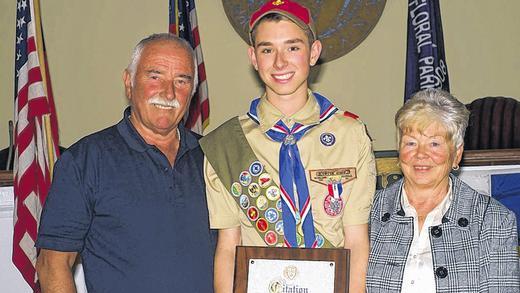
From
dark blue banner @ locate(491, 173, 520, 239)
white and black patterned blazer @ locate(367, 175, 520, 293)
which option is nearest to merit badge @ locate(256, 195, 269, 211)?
white and black patterned blazer @ locate(367, 175, 520, 293)

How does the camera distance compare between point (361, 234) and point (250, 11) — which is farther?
point (250, 11)

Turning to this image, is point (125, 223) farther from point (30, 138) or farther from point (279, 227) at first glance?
point (30, 138)

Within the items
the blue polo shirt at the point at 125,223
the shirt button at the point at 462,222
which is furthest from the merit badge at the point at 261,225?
the shirt button at the point at 462,222

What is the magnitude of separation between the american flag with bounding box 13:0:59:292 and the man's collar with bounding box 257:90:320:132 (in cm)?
199

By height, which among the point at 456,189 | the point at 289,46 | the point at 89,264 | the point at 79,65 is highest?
the point at 79,65

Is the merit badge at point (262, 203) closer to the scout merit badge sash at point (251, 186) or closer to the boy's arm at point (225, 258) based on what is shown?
the scout merit badge sash at point (251, 186)

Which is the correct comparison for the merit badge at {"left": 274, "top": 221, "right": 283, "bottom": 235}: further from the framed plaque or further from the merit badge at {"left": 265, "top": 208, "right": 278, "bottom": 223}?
the framed plaque

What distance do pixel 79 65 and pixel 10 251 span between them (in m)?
3.47

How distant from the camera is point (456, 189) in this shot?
2.71m

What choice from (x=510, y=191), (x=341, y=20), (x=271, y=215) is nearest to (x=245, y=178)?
(x=271, y=215)

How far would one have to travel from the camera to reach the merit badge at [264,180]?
2760mm

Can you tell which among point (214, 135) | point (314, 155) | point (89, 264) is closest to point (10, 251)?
point (89, 264)

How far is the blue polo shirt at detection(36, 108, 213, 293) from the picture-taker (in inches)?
109

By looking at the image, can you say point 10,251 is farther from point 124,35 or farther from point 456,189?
point 124,35
